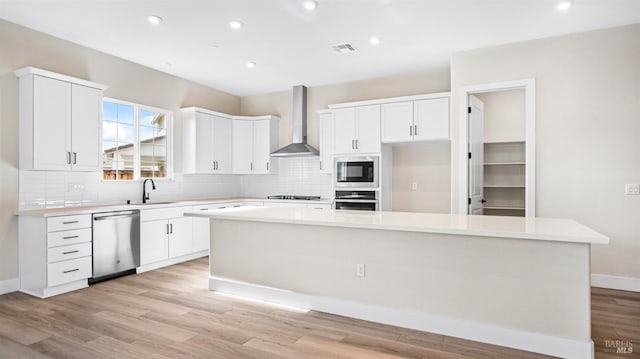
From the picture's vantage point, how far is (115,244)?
14.3ft

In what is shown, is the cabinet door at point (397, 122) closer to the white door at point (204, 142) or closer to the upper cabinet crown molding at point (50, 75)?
the white door at point (204, 142)

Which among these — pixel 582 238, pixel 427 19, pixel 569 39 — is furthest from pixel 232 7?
pixel 569 39

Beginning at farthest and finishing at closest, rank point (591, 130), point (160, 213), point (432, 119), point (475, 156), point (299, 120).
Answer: point (299, 120)
point (432, 119)
point (160, 213)
point (475, 156)
point (591, 130)

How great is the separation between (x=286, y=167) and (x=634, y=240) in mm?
5059

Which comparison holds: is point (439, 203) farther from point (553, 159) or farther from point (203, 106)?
point (203, 106)

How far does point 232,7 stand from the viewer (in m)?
3.48

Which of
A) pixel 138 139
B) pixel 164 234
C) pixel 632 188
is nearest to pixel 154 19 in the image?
pixel 138 139

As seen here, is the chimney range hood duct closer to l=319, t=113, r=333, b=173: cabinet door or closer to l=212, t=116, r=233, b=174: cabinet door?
l=319, t=113, r=333, b=173: cabinet door

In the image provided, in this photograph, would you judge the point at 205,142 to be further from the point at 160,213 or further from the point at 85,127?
the point at 85,127

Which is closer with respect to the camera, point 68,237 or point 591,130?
point 68,237

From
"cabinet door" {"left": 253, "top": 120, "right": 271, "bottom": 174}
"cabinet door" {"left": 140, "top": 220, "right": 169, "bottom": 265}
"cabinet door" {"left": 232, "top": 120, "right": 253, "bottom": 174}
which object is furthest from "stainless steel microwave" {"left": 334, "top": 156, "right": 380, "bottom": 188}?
"cabinet door" {"left": 140, "top": 220, "right": 169, "bottom": 265}

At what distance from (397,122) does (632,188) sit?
9.16 feet

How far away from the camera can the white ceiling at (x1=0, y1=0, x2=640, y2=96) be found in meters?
3.46

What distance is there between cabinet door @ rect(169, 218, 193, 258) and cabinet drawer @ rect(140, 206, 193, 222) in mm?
86
